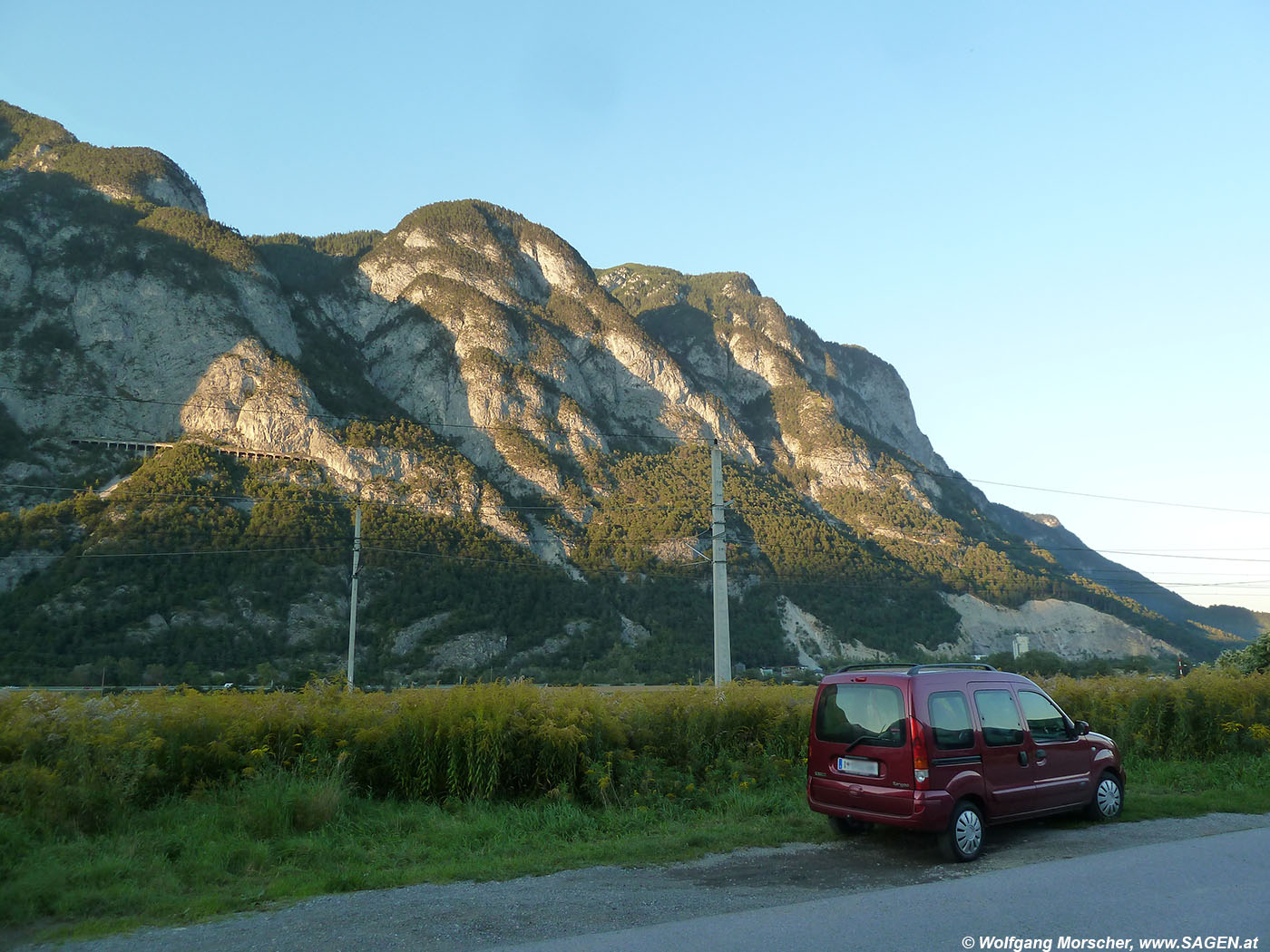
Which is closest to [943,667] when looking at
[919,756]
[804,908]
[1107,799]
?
[919,756]

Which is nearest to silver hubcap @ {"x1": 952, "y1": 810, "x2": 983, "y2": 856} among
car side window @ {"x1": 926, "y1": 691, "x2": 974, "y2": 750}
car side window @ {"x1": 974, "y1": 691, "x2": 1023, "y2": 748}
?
car side window @ {"x1": 926, "y1": 691, "x2": 974, "y2": 750}

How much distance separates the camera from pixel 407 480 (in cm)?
8594

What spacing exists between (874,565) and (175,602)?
78.7 meters

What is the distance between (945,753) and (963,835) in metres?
0.75

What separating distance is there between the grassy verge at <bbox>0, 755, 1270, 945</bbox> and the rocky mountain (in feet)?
165

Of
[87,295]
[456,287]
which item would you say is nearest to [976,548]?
[456,287]

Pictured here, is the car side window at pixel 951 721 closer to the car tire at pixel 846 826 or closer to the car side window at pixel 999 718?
the car side window at pixel 999 718

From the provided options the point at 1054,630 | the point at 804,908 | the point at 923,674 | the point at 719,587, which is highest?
the point at 719,587

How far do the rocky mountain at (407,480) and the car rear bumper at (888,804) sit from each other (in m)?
52.7

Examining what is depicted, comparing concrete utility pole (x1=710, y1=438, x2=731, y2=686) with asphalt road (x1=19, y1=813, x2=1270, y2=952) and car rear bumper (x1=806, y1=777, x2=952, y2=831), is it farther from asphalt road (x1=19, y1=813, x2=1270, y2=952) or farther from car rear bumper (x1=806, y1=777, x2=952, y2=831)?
asphalt road (x1=19, y1=813, x2=1270, y2=952)

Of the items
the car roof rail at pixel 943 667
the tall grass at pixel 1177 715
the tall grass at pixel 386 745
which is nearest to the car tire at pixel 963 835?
the car roof rail at pixel 943 667

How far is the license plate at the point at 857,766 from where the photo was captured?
7.80 meters

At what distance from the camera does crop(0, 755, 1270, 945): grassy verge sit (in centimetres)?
589

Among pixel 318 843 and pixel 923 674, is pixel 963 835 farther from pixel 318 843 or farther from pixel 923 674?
pixel 318 843
